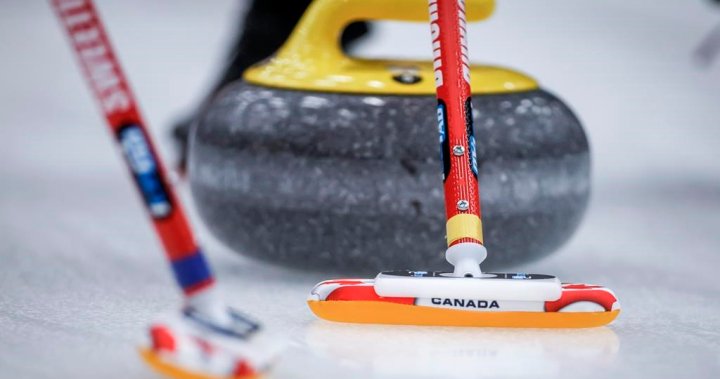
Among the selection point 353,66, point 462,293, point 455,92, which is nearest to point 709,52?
point 353,66

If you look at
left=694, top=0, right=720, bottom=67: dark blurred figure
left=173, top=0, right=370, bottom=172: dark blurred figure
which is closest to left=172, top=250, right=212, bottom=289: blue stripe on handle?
left=173, top=0, right=370, bottom=172: dark blurred figure

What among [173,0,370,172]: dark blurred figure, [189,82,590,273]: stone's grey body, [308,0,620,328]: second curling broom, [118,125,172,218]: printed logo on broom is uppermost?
[173,0,370,172]: dark blurred figure

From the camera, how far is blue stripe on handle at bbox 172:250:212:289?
970 mm

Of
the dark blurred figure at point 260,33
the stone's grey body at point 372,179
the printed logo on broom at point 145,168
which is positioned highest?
the dark blurred figure at point 260,33

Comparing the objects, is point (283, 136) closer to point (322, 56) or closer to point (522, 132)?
point (322, 56)

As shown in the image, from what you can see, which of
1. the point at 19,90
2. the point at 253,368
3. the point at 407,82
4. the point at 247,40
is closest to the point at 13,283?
the point at 407,82

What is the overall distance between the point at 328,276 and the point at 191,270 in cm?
57

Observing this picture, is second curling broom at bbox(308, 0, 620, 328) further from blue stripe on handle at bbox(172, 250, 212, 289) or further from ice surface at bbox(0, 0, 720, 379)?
blue stripe on handle at bbox(172, 250, 212, 289)

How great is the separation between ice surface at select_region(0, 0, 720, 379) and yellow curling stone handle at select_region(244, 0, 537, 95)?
275mm

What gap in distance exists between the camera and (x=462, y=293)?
1.18 meters

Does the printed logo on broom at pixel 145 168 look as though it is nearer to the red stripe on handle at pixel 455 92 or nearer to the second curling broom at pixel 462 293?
the second curling broom at pixel 462 293

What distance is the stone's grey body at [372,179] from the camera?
55.5 inches

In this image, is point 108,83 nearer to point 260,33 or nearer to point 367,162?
point 367,162

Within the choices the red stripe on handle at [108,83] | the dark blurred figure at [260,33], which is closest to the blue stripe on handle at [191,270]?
the red stripe on handle at [108,83]
